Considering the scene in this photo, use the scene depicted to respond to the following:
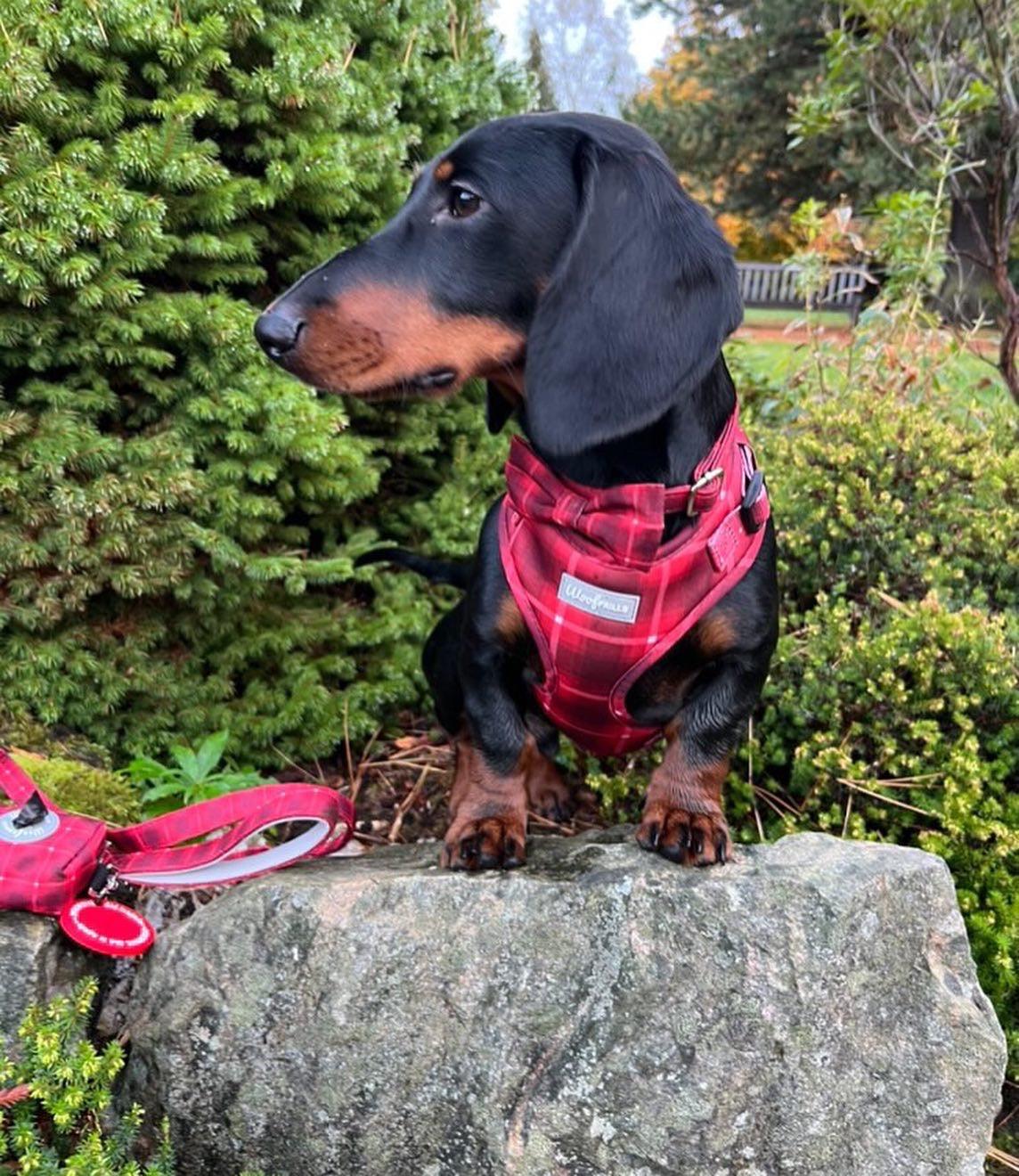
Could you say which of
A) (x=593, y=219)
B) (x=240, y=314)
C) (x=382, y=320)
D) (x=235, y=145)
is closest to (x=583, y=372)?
(x=593, y=219)

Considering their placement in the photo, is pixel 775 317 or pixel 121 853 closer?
pixel 121 853

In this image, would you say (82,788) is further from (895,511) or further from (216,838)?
(895,511)

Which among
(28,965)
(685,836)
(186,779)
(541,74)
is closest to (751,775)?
(685,836)

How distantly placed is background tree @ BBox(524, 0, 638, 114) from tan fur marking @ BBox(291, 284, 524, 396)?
4.90 m

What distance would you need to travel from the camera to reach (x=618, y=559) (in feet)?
6.53

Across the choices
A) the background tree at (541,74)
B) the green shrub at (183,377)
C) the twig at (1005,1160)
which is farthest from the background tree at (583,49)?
the twig at (1005,1160)

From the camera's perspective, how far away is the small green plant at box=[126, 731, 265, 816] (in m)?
2.66

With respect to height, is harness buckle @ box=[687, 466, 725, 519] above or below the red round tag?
above

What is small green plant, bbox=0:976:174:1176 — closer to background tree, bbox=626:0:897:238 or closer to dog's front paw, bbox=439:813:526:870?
dog's front paw, bbox=439:813:526:870

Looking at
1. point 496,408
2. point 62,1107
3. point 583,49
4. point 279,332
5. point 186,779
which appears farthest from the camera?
point 583,49

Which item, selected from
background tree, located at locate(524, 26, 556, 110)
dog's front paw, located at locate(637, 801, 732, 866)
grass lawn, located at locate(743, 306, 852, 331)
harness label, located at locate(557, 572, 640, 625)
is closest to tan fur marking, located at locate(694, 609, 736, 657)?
harness label, located at locate(557, 572, 640, 625)

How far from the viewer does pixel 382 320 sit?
1943 millimetres

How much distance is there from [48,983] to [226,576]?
1.31m

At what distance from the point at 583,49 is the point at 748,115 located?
11.8 meters
